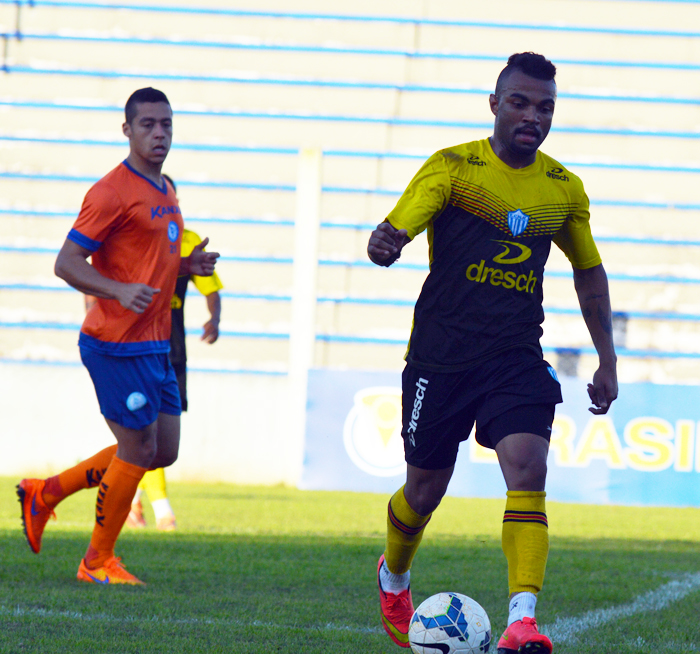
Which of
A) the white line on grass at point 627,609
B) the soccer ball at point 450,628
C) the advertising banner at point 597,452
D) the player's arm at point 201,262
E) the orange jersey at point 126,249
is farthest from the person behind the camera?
the advertising banner at point 597,452

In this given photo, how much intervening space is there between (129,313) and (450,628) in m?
2.10

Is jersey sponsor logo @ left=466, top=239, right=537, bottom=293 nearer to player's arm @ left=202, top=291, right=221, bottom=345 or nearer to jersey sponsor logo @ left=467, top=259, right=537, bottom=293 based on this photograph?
jersey sponsor logo @ left=467, top=259, right=537, bottom=293

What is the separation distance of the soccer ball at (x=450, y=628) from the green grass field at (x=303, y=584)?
0.92ft

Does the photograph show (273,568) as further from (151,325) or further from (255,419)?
(255,419)

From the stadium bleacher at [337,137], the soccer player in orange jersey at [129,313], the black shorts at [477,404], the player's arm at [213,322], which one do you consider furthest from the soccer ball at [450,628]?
the stadium bleacher at [337,137]

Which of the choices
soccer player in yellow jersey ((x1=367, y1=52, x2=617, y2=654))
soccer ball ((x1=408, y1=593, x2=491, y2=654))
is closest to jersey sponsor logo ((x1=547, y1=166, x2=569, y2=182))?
soccer player in yellow jersey ((x1=367, y1=52, x2=617, y2=654))

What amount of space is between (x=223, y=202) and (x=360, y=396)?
351 centimetres

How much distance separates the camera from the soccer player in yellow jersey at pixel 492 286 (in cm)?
344

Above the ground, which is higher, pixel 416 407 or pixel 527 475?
pixel 416 407

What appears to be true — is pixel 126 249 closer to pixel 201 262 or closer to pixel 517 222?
pixel 201 262

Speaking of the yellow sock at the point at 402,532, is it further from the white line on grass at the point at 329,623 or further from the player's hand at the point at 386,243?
the player's hand at the point at 386,243

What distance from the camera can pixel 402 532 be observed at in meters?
3.92

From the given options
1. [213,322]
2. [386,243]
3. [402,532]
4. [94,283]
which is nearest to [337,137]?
[213,322]

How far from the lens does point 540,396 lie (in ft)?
11.2
